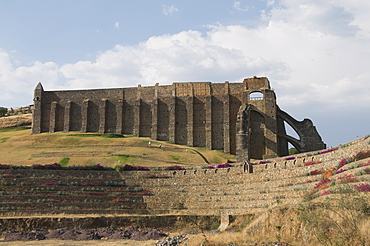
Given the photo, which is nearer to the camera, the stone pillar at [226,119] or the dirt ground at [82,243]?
the dirt ground at [82,243]

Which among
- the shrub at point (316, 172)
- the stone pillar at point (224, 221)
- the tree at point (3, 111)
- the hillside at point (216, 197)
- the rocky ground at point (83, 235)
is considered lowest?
the rocky ground at point (83, 235)

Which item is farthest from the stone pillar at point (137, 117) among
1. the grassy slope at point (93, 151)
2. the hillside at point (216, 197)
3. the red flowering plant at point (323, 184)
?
the red flowering plant at point (323, 184)

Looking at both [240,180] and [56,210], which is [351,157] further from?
[56,210]

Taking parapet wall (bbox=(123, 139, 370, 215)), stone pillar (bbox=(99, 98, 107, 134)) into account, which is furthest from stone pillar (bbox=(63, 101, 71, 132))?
parapet wall (bbox=(123, 139, 370, 215))

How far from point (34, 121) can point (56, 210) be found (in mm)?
44839

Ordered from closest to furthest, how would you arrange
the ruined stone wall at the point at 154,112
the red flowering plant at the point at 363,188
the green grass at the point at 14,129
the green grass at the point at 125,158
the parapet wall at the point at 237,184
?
1. the red flowering plant at the point at 363,188
2. the parapet wall at the point at 237,184
3. the green grass at the point at 125,158
4. the ruined stone wall at the point at 154,112
5. the green grass at the point at 14,129

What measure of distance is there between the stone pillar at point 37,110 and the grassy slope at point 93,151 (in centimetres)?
299

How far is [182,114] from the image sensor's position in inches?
2835

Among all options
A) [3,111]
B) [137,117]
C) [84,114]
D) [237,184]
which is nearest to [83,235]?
[237,184]

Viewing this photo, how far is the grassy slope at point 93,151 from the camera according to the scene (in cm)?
5462

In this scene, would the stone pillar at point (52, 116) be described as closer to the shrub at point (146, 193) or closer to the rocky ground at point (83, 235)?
the shrub at point (146, 193)

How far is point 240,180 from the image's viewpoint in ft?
120

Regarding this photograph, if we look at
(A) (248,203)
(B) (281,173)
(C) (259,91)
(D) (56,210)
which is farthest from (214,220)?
(C) (259,91)

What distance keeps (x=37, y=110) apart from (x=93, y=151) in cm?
2253
